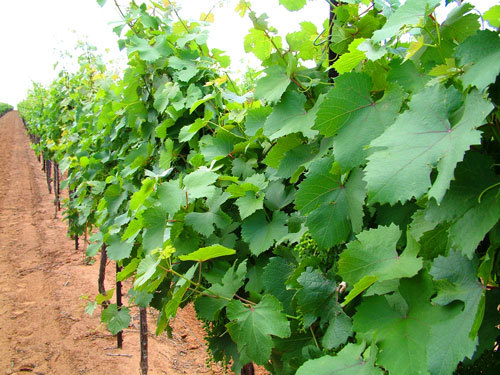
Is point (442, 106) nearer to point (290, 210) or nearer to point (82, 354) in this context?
point (290, 210)

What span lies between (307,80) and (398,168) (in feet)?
2.51

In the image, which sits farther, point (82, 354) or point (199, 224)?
point (82, 354)

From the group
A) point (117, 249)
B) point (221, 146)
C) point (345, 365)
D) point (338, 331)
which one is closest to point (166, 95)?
point (221, 146)

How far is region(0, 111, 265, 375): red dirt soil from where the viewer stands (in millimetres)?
4426

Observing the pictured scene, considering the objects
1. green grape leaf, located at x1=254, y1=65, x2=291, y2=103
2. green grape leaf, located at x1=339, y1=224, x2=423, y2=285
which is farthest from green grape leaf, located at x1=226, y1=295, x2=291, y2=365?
green grape leaf, located at x1=254, y1=65, x2=291, y2=103

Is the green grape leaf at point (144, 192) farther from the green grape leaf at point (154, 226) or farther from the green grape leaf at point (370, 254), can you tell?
the green grape leaf at point (370, 254)

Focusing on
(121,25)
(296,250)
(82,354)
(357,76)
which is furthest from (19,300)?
(357,76)

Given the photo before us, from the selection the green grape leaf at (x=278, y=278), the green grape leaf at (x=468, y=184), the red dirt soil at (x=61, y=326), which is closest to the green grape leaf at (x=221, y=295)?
the green grape leaf at (x=278, y=278)

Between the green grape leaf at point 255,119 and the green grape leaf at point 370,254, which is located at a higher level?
the green grape leaf at point 255,119

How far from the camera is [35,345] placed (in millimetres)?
4797

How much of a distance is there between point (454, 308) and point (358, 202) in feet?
1.07

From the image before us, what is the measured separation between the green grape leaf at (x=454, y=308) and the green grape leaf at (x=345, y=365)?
162 millimetres

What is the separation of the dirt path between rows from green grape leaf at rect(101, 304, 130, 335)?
120 cm

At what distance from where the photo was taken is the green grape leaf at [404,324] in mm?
732
